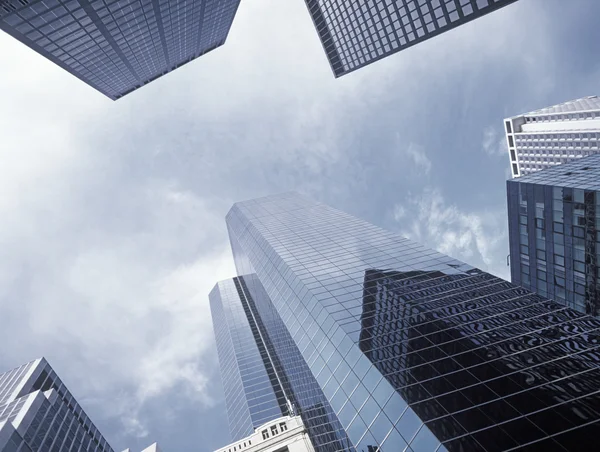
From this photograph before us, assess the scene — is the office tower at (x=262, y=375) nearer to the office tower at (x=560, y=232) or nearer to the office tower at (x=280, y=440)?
the office tower at (x=280, y=440)

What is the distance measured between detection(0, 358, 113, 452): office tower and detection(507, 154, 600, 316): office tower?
6884 centimetres

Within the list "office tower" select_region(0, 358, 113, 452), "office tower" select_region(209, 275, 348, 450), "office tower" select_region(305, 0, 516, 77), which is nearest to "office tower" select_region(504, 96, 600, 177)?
"office tower" select_region(305, 0, 516, 77)

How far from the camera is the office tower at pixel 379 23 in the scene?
2638 inches

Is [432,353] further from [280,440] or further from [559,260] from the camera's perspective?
[280,440]

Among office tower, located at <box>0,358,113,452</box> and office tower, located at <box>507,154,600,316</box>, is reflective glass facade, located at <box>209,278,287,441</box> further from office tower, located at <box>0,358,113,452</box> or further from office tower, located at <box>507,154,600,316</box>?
office tower, located at <box>507,154,600,316</box>

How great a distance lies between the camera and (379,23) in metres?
86.6

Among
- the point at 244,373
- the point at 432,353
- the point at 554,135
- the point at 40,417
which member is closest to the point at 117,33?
the point at 40,417

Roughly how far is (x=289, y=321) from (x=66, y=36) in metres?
46.5

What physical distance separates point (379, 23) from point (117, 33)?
163 feet

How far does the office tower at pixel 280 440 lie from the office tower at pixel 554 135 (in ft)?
366

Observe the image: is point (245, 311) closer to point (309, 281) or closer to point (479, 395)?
point (309, 281)

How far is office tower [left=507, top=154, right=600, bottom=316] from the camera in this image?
49281 mm

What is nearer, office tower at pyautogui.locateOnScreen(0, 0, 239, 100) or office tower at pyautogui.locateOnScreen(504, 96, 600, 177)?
office tower at pyautogui.locateOnScreen(0, 0, 239, 100)

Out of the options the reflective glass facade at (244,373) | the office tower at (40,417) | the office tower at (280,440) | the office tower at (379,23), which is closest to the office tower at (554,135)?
the office tower at (379,23)
